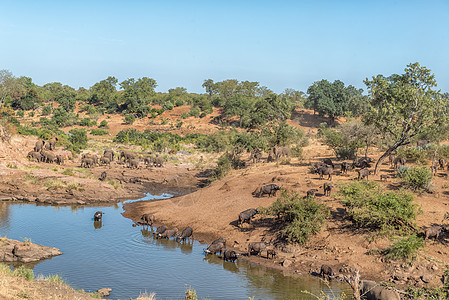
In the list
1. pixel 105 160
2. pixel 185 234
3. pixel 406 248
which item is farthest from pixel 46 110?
pixel 406 248

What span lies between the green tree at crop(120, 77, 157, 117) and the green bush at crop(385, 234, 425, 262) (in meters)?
79.8

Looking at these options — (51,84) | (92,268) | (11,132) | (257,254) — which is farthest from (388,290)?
(51,84)

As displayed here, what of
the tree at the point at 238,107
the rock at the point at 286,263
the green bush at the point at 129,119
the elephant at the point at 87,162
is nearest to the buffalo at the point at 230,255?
the rock at the point at 286,263

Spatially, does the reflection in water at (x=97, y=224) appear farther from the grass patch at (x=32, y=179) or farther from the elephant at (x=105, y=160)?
the elephant at (x=105, y=160)

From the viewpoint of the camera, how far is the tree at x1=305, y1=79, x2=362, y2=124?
84.0 meters

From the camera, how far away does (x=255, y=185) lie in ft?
100.0

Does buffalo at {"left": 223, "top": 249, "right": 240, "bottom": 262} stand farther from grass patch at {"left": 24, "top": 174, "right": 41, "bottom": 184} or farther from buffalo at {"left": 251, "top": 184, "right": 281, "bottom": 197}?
grass patch at {"left": 24, "top": 174, "right": 41, "bottom": 184}

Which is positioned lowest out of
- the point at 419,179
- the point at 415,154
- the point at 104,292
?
the point at 104,292

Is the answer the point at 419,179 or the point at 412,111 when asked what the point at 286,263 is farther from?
the point at 412,111

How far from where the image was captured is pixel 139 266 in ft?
62.4

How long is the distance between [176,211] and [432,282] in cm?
1755

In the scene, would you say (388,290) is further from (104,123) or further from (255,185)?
(104,123)

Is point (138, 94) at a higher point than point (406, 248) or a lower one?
higher

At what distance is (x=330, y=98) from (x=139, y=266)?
74.7 m
